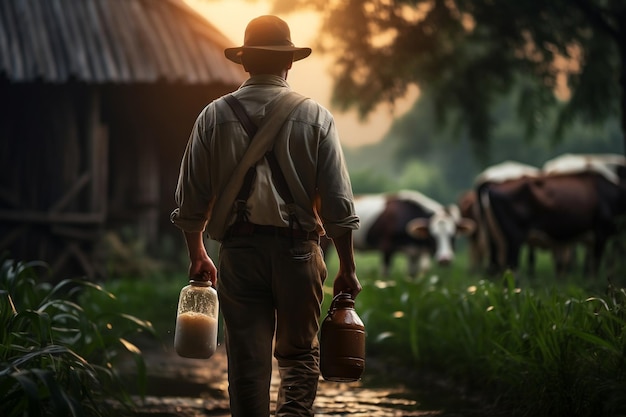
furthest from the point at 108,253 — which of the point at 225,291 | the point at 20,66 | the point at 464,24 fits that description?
the point at 225,291

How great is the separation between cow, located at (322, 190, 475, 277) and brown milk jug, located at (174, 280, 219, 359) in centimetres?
1121

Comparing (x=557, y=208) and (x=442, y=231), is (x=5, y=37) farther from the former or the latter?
(x=442, y=231)

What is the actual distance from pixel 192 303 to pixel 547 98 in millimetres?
9511

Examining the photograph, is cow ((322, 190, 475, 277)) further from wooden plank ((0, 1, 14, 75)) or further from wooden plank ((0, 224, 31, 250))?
wooden plank ((0, 1, 14, 75))

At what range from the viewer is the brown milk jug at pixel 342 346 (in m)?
4.12

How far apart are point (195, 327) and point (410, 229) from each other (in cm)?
1144

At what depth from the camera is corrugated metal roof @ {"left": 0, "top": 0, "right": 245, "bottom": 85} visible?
10961 millimetres

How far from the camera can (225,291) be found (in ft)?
13.5

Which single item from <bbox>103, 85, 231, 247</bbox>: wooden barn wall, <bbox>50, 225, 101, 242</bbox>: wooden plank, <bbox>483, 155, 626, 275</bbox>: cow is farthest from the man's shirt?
<bbox>103, 85, 231, 247</bbox>: wooden barn wall

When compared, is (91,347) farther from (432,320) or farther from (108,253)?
(108,253)

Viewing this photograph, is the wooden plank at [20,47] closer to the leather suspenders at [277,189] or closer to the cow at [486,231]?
the cow at [486,231]

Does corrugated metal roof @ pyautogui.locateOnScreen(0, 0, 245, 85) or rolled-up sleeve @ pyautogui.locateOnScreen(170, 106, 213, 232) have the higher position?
corrugated metal roof @ pyautogui.locateOnScreen(0, 0, 245, 85)

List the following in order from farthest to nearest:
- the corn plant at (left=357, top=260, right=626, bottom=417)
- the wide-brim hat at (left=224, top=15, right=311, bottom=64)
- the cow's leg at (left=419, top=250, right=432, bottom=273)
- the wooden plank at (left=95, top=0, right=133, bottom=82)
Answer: the cow's leg at (left=419, top=250, right=432, bottom=273)
the wooden plank at (left=95, top=0, right=133, bottom=82)
the corn plant at (left=357, top=260, right=626, bottom=417)
the wide-brim hat at (left=224, top=15, right=311, bottom=64)

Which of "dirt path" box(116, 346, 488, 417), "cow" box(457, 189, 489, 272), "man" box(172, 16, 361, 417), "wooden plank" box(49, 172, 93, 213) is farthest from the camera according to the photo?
"cow" box(457, 189, 489, 272)
